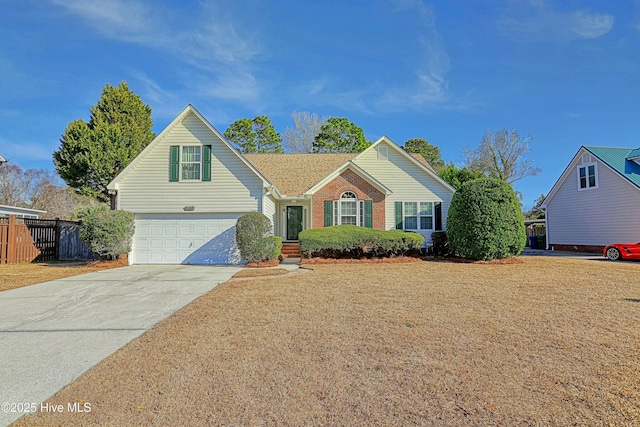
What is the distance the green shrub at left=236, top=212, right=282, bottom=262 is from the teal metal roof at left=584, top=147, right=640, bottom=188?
742 inches

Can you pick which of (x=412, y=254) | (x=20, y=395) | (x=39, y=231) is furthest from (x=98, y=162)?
(x=20, y=395)

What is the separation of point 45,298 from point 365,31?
1380cm

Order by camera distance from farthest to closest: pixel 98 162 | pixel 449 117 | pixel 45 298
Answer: pixel 449 117
pixel 98 162
pixel 45 298

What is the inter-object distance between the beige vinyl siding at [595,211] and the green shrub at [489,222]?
8.50 metres

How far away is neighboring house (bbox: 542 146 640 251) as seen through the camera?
17641mm

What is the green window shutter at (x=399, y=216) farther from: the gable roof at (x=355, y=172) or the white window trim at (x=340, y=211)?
the white window trim at (x=340, y=211)

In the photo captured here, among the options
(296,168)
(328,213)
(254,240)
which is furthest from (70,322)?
(296,168)

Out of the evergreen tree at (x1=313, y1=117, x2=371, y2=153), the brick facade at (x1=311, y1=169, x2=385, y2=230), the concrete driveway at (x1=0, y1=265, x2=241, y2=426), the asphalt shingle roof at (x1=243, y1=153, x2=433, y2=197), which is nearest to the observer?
the concrete driveway at (x1=0, y1=265, x2=241, y2=426)

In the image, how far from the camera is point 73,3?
10953mm

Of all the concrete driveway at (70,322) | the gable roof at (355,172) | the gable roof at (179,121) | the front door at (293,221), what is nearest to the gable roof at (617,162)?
the gable roof at (355,172)

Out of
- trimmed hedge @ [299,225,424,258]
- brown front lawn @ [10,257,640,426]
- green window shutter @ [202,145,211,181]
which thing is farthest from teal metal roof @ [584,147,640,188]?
green window shutter @ [202,145,211,181]

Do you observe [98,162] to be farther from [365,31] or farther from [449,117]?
[449,117]

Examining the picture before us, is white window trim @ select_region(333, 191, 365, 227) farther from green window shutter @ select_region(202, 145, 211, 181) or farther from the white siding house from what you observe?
green window shutter @ select_region(202, 145, 211, 181)

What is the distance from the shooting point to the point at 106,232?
13289mm
